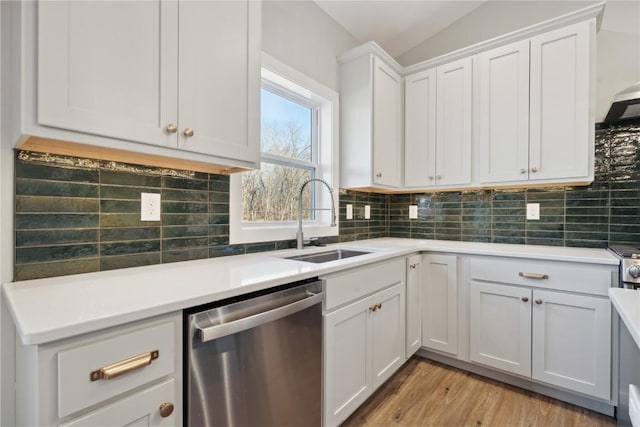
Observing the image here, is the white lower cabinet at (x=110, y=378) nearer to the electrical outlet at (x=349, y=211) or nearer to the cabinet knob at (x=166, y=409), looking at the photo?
the cabinet knob at (x=166, y=409)

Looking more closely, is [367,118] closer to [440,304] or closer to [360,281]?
[360,281]

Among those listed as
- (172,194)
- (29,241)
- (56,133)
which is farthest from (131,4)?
(29,241)

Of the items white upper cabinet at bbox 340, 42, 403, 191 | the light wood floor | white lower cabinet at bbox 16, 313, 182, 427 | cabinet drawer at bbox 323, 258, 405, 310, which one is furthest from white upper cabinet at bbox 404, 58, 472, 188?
white lower cabinet at bbox 16, 313, 182, 427

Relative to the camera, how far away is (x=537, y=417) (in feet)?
5.73

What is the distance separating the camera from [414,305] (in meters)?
2.24

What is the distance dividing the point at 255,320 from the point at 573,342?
1.88 meters

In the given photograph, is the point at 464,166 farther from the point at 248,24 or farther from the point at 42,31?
the point at 42,31

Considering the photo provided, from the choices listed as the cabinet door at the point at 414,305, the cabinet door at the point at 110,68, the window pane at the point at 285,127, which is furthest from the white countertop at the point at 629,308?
the window pane at the point at 285,127

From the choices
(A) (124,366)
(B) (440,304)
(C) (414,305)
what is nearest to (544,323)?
(B) (440,304)

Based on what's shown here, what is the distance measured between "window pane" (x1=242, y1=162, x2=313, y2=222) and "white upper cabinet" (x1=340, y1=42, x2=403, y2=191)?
0.38 m

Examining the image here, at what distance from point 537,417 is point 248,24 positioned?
2531 mm

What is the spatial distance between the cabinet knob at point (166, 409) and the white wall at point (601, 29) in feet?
9.50

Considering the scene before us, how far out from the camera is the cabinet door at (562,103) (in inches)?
78.0

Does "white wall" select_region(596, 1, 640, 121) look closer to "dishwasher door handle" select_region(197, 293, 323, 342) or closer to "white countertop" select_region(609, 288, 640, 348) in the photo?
"white countertop" select_region(609, 288, 640, 348)
